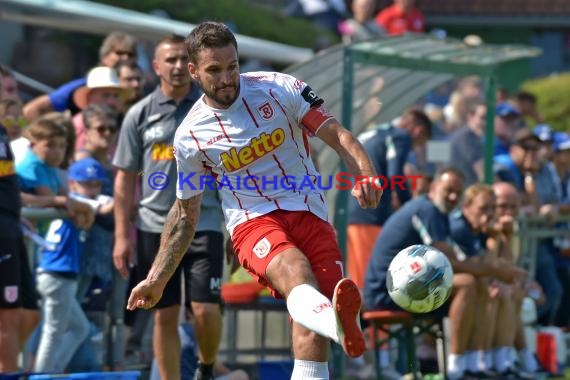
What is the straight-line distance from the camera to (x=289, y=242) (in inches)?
310

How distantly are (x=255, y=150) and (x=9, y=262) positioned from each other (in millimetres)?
2207

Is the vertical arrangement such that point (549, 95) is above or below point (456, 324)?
above

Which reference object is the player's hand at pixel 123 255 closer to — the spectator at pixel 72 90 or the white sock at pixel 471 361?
the spectator at pixel 72 90

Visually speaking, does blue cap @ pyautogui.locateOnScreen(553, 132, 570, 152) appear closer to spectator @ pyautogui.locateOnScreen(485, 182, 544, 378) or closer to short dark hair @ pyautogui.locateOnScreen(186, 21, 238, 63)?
spectator @ pyautogui.locateOnScreen(485, 182, 544, 378)

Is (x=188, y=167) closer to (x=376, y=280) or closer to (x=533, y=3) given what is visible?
(x=376, y=280)

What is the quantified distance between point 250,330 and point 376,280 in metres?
1.31

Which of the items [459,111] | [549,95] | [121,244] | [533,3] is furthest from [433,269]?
[533,3]

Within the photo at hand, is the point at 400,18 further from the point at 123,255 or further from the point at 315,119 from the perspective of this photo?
the point at 315,119

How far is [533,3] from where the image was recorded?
28516 mm

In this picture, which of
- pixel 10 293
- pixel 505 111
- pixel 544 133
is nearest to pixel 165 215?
pixel 10 293

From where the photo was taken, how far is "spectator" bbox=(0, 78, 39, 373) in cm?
938

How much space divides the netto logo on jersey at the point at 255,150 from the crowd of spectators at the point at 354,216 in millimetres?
1928

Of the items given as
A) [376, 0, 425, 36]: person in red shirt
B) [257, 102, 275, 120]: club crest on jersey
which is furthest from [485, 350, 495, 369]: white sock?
[376, 0, 425, 36]: person in red shirt

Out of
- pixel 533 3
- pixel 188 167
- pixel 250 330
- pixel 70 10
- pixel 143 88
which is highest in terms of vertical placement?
pixel 533 3
